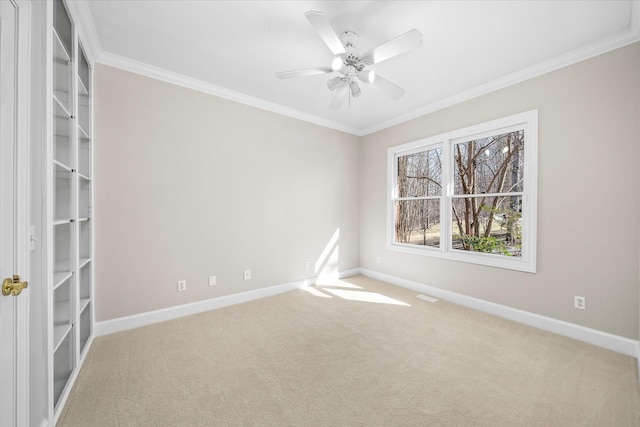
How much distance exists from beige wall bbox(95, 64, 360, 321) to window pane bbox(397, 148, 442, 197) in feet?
4.12

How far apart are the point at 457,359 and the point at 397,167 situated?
9.76ft

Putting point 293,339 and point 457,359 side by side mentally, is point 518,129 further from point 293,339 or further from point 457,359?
point 293,339

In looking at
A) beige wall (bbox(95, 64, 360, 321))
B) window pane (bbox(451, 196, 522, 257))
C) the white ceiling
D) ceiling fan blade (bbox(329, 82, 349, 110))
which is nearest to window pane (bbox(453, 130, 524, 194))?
window pane (bbox(451, 196, 522, 257))

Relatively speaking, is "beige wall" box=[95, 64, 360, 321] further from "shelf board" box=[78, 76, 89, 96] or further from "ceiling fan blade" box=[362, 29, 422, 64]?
"ceiling fan blade" box=[362, 29, 422, 64]

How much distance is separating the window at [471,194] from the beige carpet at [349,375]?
2.93 feet

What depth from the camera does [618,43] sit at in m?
2.25

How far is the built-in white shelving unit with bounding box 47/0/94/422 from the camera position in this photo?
4.99 ft

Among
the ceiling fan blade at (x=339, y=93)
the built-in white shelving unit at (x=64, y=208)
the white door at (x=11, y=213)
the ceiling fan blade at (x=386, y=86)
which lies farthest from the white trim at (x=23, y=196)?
the ceiling fan blade at (x=386, y=86)

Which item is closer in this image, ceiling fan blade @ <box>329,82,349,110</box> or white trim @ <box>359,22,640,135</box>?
white trim @ <box>359,22,640,135</box>

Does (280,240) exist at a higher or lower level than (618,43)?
lower

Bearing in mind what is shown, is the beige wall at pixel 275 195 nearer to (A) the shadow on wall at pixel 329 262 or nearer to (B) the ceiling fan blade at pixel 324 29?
(A) the shadow on wall at pixel 329 262

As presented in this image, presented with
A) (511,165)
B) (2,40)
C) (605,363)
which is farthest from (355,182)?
(2,40)

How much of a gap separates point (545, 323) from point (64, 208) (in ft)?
14.3

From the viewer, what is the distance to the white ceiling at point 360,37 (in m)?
1.95
